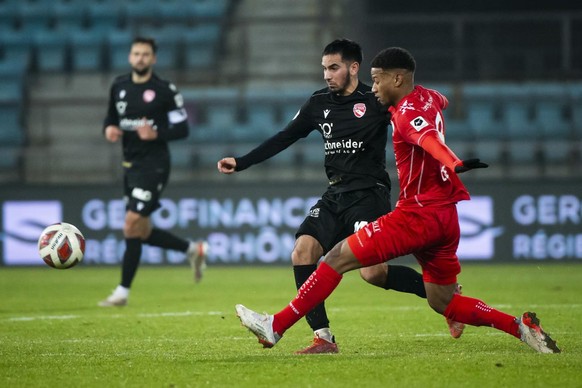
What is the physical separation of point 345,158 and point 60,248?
2691 mm

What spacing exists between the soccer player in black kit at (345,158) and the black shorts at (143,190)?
3.65m

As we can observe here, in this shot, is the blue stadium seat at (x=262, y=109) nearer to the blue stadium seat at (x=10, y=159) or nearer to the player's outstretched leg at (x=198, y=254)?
the blue stadium seat at (x=10, y=159)

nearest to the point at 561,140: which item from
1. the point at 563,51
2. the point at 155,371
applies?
the point at 563,51

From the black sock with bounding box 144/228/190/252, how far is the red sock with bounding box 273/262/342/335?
5104mm

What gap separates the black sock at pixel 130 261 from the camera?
Result: 9984mm

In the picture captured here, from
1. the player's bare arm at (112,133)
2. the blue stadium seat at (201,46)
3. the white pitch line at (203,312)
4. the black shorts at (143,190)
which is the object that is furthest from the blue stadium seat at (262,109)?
the white pitch line at (203,312)

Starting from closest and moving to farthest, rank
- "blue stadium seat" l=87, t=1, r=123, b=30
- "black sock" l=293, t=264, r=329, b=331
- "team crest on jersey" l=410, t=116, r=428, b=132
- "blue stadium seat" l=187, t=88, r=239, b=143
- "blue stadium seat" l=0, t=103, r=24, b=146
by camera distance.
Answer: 1. "team crest on jersey" l=410, t=116, r=428, b=132
2. "black sock" l=293, t=264, r=329, b=331
3. "blue stadium seat" l=187, t=88, r=239, b=143
4. "blue stadium seat" l=0, t=103, r=24, b=146
5. "blue stadium seat" l=87, t=1, r=123, b=30

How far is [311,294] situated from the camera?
5922 millimetres

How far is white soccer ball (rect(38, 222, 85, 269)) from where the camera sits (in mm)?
8242

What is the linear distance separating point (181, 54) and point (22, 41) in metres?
2.88

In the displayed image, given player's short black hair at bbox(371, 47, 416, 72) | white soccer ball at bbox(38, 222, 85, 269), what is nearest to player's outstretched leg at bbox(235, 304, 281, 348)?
player's short black hair at bbox(371, 47, 416, 72)

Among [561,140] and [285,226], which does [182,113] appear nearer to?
[285,226]

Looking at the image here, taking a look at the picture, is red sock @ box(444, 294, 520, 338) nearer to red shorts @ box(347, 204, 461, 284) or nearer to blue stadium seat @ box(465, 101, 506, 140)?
red shorts @ box(347, 204, 461, 284)

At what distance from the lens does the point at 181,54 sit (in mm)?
18109
